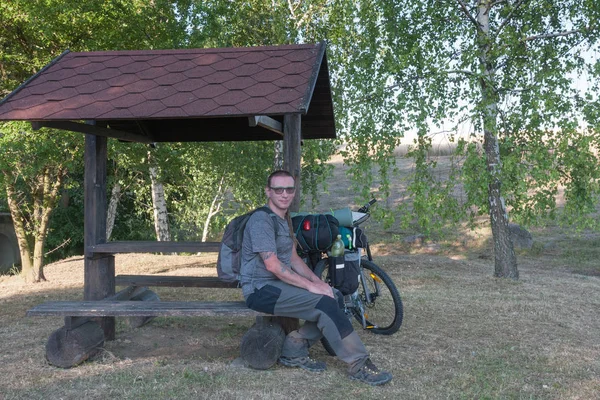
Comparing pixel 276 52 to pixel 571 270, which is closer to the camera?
pixel 276 52

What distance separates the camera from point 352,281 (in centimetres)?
554

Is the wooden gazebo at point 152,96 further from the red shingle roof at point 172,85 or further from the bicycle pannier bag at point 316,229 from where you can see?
the bicycle pannier bag at point 316,229

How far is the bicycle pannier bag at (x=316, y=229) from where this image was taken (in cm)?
530

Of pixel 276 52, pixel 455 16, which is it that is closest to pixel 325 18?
pixel 455 16

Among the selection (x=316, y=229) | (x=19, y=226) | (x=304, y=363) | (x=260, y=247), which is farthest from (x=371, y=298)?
(x=19, y=226)

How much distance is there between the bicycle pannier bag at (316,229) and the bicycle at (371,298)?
1.05ft

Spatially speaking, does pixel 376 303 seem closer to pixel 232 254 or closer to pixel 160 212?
pixel 232 254

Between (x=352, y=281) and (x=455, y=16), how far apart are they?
6614 mm

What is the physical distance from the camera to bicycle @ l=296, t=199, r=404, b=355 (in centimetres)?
575

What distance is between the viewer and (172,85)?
5273 mm

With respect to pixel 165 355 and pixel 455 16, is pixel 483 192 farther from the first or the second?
pixel 165 355

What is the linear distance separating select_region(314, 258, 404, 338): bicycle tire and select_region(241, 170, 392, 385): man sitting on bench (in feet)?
3.47

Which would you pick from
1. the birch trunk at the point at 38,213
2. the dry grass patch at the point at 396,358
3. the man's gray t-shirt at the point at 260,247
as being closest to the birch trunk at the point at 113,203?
the birch trunk at the point at 38,213

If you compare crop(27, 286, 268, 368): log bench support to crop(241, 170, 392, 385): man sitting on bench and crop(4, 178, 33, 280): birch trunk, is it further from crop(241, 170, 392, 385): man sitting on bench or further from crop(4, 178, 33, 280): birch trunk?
crop(4, 178, 33, 280): birch trunk
